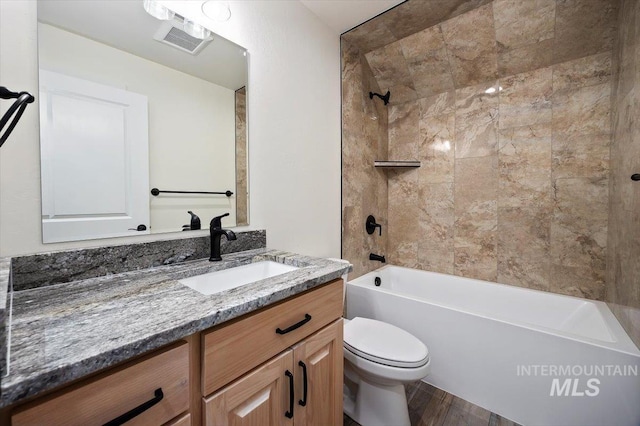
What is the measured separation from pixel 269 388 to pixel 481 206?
2175 mm

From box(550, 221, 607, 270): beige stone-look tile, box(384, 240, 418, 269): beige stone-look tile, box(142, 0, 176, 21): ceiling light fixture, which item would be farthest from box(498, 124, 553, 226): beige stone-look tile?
box(142, 0, 176, 21): ceiling light fixture

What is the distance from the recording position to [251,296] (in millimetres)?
769

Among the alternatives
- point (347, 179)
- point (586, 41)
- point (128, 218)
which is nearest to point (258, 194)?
point (128, 218)

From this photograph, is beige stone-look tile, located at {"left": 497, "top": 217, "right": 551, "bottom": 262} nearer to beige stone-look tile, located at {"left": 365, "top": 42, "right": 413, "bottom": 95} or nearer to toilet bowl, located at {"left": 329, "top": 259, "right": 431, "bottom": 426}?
toilet bowl, located at {"left": 329, "top": 259, "right": 431, "bottom": 426}

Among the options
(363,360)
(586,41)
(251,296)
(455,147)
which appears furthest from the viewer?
(455,147)

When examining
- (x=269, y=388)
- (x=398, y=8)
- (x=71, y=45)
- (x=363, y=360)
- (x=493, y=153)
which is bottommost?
(x=363, y=360)

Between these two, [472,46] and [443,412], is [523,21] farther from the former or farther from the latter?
[443,412]

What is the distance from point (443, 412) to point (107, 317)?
69.5 inches

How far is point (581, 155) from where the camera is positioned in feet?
6.17

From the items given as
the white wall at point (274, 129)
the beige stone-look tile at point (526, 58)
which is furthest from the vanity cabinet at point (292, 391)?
the beige stone-look tile at point (526, 58)

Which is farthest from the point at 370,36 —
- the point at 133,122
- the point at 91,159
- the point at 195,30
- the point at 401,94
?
the point at 91,159

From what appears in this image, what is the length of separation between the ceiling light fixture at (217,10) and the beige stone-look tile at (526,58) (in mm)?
1939

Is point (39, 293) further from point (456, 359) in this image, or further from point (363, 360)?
point (456, 359)

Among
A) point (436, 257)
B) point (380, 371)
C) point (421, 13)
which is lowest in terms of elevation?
point (380, 371)
